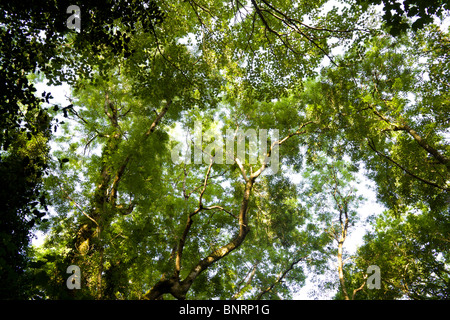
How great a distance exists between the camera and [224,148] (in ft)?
40.1

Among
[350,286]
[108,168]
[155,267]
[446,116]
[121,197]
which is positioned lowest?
[350,286]

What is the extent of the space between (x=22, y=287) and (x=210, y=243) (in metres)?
6.70

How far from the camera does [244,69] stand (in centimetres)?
805

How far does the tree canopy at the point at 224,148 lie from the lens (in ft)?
18.7

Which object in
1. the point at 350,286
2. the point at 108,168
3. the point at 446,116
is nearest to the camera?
the point at 446,116

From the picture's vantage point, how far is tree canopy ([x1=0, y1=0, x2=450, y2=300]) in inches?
225

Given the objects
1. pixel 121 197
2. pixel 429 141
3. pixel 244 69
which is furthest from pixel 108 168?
pixel 429 141

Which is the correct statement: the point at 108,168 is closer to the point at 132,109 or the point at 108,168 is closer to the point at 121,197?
the point at 121,197
